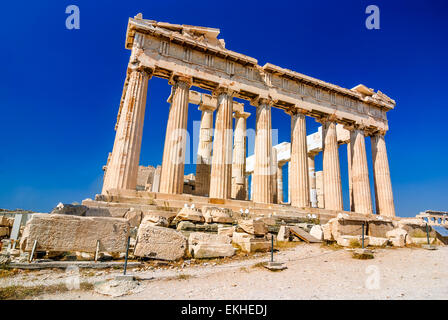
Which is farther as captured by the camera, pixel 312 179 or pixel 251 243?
pixel 312 179

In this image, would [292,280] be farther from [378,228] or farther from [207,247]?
[378,228]

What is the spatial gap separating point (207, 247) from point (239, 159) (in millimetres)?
13825

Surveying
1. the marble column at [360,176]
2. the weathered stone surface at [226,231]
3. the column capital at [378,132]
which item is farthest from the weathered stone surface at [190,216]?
the column capital at [378,132]

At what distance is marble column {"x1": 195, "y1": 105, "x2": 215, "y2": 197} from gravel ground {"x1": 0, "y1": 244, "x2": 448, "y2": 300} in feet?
38.4

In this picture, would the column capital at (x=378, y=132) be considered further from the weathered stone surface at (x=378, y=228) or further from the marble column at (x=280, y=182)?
the weathered stone surface at (x=378, y=228)

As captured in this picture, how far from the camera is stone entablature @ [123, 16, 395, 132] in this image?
14.5 m

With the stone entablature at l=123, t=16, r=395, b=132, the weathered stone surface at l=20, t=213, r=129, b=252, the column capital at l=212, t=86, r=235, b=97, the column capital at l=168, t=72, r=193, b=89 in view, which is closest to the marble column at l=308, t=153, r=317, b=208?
→ the stone entablature at l=123, t=16, r=395, b=132

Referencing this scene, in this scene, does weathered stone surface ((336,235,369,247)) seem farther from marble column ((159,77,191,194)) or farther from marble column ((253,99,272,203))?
marble column ((159,77,191,194))

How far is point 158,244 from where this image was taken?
6.22 metres

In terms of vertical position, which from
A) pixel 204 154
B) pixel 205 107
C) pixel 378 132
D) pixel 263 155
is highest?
pixel 205 107

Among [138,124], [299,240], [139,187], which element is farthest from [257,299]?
[139,187]

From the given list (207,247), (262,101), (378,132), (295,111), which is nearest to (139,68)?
(262,101)

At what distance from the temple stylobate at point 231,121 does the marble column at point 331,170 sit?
7cm

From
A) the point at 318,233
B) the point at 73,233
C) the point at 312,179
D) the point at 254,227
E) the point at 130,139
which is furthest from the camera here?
the point at 312,179
